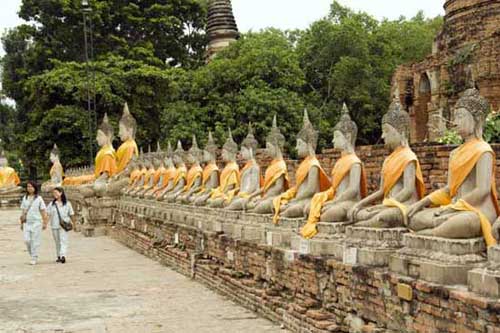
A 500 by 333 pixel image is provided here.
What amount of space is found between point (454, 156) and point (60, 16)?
31.2 m

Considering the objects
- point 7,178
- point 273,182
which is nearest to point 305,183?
point 273,182

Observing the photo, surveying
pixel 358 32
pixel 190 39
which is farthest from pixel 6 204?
pixel 358 32

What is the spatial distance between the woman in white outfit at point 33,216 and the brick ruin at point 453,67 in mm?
11984

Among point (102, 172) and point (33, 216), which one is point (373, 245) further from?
point (102, 172)

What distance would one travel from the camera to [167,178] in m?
14.4

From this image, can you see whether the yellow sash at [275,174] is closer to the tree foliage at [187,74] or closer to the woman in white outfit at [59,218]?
the woman in white outfit at [59,218]

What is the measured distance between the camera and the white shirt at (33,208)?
13.0 m

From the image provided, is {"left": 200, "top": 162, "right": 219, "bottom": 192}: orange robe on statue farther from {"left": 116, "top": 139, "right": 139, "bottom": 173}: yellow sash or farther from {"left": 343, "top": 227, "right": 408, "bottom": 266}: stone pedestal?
{"left": 116, "top": 139, "right": 139, "bottom": 173}: yellow sash

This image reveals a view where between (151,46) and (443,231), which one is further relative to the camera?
(151,46)

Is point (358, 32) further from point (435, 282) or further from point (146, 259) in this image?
point (435, 282)

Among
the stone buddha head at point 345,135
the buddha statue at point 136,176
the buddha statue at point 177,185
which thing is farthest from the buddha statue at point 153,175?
the stone buddha head at point 345,135

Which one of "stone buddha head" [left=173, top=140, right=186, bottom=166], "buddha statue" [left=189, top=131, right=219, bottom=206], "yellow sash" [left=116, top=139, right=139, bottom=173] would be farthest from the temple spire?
"buddha statue" [left=189, top=131, right=219, bottom=206]

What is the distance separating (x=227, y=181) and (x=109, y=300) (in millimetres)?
2571

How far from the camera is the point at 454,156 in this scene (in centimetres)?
535
